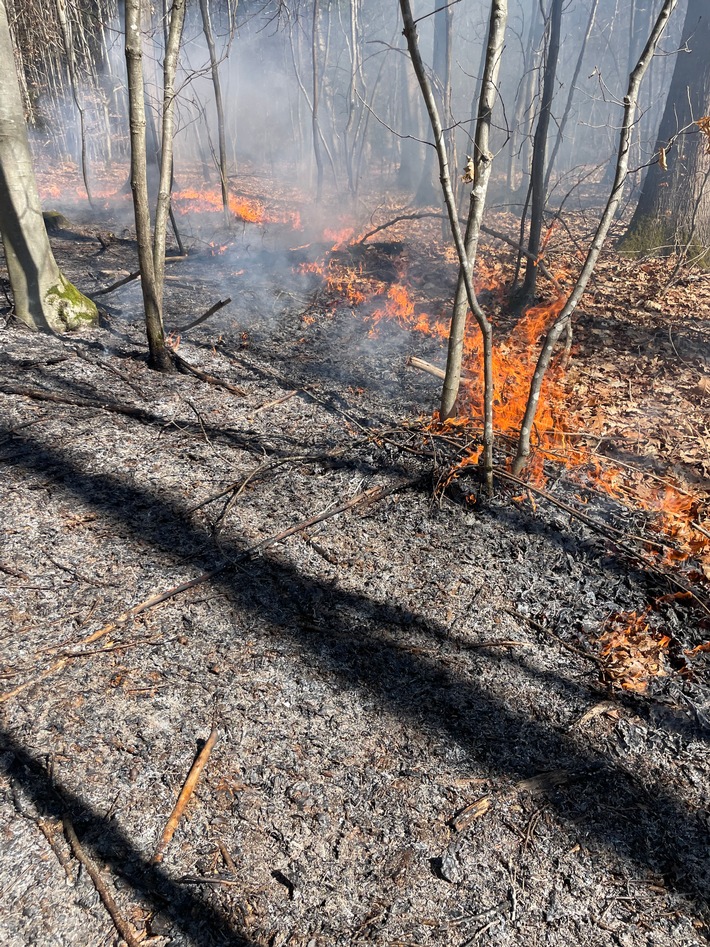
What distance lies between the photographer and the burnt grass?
6.84 ft

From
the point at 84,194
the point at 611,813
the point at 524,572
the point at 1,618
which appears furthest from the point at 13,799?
the point at 84,194

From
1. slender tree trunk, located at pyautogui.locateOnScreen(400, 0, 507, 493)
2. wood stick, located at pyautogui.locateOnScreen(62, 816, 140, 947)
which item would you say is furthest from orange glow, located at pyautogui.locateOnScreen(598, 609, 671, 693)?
wood stick, located at pyautogui.locateOnScreen(62, 816, 140, 947)

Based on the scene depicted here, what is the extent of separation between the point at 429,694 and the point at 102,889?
1.57 m

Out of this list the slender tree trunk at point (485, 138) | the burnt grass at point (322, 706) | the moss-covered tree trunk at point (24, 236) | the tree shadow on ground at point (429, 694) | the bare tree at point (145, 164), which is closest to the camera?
the burnt grass at point (322, 706)

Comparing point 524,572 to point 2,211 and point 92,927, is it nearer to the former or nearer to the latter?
point 92,927

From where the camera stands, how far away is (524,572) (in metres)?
3.60

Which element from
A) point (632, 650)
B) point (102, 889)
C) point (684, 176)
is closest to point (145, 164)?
point (102, 889)

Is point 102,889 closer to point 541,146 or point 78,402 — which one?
point 78,402

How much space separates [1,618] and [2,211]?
5.06 metres

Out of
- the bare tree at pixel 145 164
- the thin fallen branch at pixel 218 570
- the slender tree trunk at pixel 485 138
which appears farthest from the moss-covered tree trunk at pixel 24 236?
the slender tree trunk at pixel 485 138

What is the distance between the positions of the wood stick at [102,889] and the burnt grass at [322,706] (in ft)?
0.07

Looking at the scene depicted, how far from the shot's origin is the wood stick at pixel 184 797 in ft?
7.17

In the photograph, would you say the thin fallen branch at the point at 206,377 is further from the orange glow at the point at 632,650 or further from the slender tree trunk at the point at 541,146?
the orange glow at the point at 632,650

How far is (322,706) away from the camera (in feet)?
9.12
